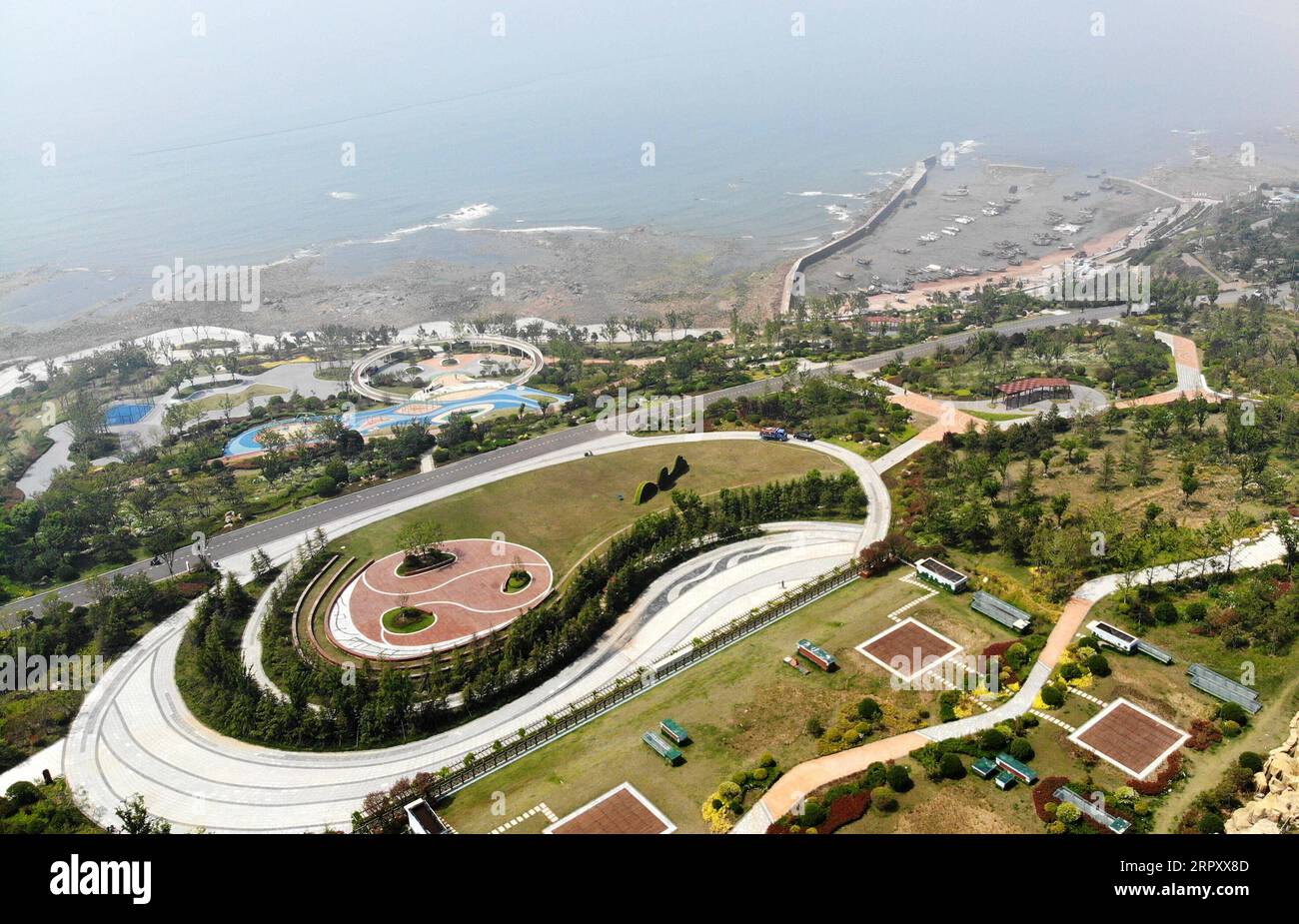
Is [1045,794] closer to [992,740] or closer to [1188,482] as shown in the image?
[992,740]

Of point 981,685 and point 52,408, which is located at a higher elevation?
point 52,408

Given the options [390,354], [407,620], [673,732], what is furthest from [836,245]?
[673,732]

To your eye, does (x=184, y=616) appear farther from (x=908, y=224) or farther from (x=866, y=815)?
(x=908, y=224)

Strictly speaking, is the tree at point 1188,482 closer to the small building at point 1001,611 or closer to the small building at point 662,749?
the small building at point 1001,611

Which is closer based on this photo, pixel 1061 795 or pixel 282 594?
pixel 1061 795

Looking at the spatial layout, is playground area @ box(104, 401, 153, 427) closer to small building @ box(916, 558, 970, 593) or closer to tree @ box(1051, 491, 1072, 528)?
small building @ box(916, 558, 970, 593)

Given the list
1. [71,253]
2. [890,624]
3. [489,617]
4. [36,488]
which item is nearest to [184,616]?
[489,617]

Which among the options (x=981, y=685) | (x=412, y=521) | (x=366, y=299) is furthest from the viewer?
(x=366, y=299)
